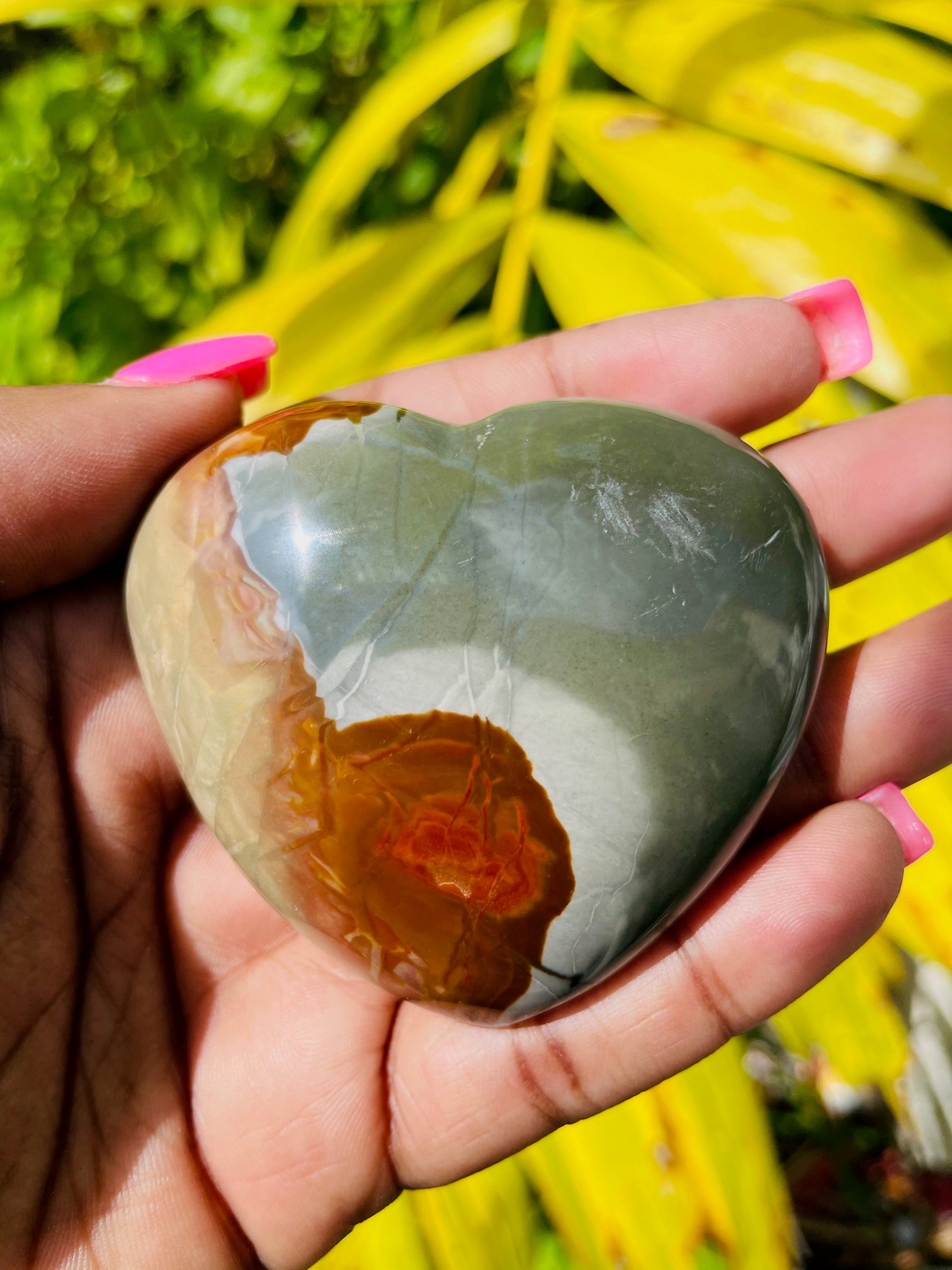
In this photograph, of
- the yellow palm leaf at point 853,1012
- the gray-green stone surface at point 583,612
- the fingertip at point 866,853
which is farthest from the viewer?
the yellow palm leaf at point 853,1012

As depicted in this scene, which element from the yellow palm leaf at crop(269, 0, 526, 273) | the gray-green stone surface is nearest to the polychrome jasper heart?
the gray-green stone surface

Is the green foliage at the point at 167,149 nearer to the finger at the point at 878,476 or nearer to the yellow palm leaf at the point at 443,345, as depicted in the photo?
the yellow palm leaf at the point at 443,345

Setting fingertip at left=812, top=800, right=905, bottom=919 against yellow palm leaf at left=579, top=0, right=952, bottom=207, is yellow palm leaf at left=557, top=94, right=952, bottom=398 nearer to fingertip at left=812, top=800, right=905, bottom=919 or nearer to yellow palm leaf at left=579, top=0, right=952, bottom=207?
yellow palm leaf at left=579, top=0, right=952, bottom=207

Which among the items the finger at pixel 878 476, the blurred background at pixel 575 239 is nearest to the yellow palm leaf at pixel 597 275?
the blurred background at pixel 575 239

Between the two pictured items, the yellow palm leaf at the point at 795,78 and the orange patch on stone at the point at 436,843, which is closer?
the orange patch on stone at the point at 436,843

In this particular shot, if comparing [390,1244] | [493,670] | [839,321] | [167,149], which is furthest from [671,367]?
[390,1244]

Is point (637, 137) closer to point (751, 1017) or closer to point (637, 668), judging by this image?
point (637, 668)

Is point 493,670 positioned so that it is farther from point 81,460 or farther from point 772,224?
point 772,224
